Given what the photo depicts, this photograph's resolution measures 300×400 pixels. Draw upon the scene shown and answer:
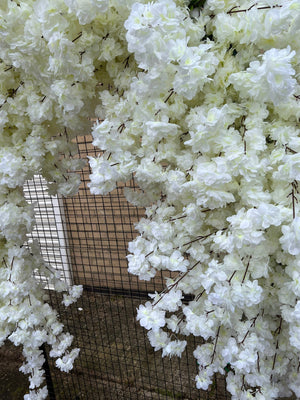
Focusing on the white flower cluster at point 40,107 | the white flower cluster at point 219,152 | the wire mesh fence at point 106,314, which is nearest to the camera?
the white flower cluster at point 219,152

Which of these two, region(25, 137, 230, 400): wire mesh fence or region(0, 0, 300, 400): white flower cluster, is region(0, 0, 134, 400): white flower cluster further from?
region(25, 137, 230, 400): wire mesh fence

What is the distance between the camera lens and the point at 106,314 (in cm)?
304

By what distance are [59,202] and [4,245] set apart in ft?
7.73

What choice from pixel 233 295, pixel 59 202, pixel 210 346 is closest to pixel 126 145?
pixel 233 295

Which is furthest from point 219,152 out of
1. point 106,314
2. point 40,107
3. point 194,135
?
point 106,314

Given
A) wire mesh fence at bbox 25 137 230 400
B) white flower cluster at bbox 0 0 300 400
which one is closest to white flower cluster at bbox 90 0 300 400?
white flower cluster at bbox 0 0 300 400

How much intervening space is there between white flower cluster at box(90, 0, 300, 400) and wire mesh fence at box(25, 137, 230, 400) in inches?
49.9

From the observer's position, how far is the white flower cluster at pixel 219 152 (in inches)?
18.8

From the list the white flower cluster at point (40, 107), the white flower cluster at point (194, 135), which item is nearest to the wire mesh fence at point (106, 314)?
the white flower cluster at point (40, 107)

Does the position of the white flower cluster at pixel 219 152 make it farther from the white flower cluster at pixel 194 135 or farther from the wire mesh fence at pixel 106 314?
the wire mesh fence at pixel 106 314

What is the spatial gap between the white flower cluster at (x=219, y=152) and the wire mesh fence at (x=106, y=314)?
1267 millimetres

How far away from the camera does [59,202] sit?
3.25 meters

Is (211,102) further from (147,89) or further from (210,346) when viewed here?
(210,346)

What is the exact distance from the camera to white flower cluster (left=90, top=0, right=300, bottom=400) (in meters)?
0.48
